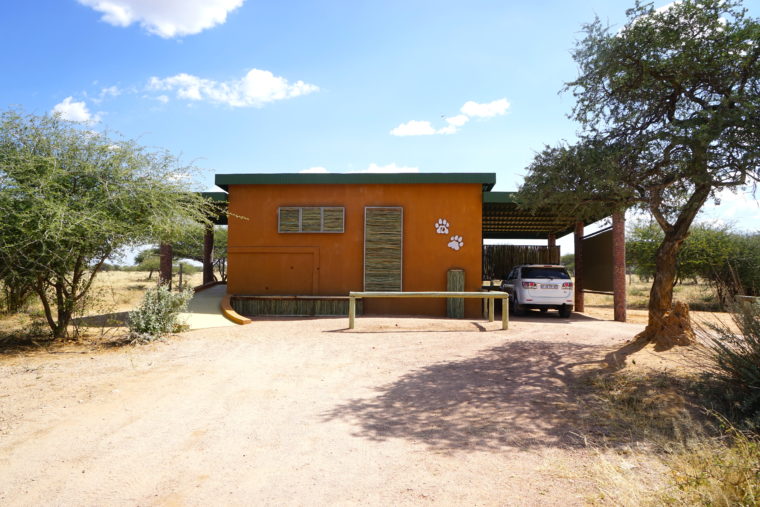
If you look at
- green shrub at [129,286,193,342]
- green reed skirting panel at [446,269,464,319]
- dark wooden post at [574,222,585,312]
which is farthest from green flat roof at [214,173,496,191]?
dark wooden post at [574,222,585,312]

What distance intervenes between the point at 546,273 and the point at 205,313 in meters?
9.71

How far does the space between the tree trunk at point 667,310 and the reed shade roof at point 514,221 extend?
5103mm

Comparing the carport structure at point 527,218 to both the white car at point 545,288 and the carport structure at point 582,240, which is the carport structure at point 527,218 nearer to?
the carport structure at point 582,240

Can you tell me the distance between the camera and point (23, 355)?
8180 millimetres

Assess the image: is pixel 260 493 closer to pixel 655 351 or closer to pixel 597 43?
pixel 655 351

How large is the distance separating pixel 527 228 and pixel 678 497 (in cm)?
1820

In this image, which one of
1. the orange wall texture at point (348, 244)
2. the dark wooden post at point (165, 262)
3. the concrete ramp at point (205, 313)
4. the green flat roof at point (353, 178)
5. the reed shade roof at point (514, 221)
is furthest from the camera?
the dark wooden post at point (165, 262)

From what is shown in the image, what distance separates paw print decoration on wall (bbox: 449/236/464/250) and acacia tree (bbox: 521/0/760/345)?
517cm

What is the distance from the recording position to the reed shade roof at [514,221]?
14109 mm

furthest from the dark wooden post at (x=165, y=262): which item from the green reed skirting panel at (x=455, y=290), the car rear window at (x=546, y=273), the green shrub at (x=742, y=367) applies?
the green shrub at (x=742, y=367)

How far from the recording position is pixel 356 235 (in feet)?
45.0

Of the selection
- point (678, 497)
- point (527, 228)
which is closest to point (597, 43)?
point (678, 497)

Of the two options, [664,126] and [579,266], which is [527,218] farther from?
[664,126]

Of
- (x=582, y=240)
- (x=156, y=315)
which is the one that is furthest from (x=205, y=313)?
(x=582, y=240)
